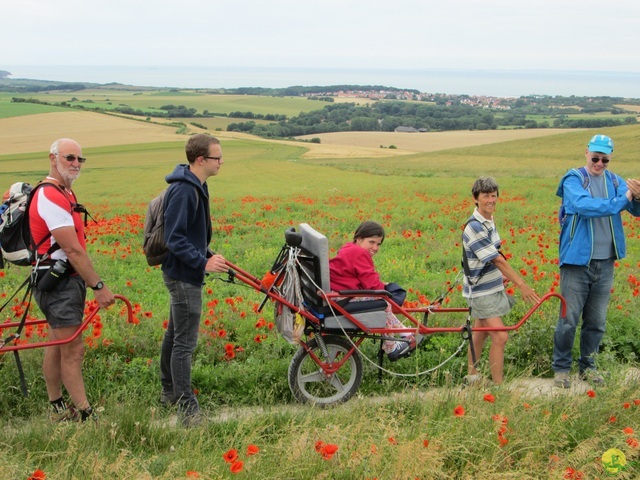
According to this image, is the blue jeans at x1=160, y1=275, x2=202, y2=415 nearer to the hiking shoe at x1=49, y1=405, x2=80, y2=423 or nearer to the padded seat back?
the hiking shoe at x1=49, y1=405, x2=80, y2=423

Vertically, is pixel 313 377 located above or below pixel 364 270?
below

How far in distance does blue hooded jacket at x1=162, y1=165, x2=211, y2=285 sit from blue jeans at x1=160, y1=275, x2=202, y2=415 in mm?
94

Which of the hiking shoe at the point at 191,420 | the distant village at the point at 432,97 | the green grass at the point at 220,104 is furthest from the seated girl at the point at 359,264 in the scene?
the distant village at the point at 432,97

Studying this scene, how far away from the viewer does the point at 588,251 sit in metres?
5.82

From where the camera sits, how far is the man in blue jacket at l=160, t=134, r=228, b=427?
4676 millimetres

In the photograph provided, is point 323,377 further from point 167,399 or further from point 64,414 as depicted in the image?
point 64,414

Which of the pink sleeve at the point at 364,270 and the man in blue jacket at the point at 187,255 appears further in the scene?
the pink sleeve at the point at 364,270

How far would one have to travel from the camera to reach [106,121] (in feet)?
255

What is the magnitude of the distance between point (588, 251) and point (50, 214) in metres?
4.77

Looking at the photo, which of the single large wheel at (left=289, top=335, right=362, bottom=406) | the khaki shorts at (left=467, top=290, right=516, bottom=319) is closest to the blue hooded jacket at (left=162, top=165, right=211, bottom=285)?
the single large wheel at (left=289, top=335, right=362, bottom=406)

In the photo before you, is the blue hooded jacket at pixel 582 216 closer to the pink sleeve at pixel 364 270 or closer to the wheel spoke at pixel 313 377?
the pink sleeve at pixel 364 270

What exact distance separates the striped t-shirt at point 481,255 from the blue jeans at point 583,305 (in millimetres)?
842

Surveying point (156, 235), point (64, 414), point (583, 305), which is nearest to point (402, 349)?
point (583, 305)

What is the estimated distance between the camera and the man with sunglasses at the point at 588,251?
18.9 ft
